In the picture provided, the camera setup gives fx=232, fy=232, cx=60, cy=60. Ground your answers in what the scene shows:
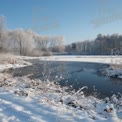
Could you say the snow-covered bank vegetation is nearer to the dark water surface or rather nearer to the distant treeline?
the dark water surface

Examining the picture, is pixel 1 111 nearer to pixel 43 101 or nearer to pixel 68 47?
pixel 43 101

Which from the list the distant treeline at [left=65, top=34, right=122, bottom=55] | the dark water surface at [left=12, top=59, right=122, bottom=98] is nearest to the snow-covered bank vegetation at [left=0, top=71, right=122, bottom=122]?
the dark water surface at [left=12, top=59, right=122, bottom=98]

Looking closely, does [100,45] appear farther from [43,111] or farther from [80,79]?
[43,111]

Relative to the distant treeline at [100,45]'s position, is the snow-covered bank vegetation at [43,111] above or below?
below

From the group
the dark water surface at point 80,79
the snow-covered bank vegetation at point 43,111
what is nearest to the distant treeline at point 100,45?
the dark water surface at point 80,79

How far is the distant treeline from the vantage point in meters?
81.3

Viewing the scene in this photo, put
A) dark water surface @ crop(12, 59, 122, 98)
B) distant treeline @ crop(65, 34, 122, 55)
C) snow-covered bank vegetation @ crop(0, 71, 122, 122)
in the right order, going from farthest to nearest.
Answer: distant treeline @ crop(65, 34, 122, 55), dark water surface @ crop(12, 59, 122, 98), snow-covered bank vegetation @ crop(0, 71, 122, 122)

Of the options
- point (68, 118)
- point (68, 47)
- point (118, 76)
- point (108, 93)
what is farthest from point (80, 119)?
point (68, 47)

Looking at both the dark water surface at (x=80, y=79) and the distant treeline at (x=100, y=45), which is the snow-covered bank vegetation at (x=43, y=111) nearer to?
the dark water surface at (x=80, y=79)

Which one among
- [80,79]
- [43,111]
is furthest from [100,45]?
[43,111]

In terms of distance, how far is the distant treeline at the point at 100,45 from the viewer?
8127cm

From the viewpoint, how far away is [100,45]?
8944cm

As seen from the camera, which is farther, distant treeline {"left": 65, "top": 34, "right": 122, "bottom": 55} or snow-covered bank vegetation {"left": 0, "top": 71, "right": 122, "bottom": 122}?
distant treeline {"left": 65, "top": 34, "right": 122, "bottom": 55}

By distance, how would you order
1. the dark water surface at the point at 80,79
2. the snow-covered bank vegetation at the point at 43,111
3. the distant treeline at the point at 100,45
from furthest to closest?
1. the distant treeline at the point at 100,45
2. the dark water surface at the point at 80,79
3. the snow-covered bank vegetation at the point at 43,111
